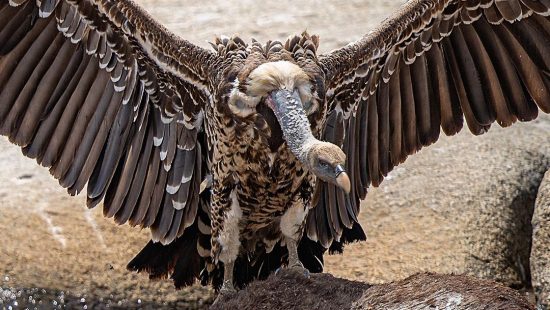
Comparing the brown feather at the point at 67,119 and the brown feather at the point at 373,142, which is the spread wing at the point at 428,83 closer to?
the brown feather at the point at 373,142

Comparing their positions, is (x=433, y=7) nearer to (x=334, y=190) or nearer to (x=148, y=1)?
(x=334, y=190)

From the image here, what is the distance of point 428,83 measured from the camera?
7195mm

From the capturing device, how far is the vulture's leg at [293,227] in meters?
6.51

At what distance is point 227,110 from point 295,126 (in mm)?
616

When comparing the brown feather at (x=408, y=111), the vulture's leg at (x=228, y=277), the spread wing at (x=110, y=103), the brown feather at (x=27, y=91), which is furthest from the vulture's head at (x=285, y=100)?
the brown feather at (x=27, y=91)

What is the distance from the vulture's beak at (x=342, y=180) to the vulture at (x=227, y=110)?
1.10 m

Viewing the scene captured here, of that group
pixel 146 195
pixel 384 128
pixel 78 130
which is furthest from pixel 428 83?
pixel 78 130

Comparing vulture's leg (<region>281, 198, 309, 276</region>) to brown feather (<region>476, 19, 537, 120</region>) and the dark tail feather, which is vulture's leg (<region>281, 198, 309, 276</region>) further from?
brown feather (<region>476, 19, 537, 120</region>)

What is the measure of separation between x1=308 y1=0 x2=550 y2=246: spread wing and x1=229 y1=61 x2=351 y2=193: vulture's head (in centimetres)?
71

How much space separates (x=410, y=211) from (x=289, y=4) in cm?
411

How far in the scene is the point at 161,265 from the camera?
708cm

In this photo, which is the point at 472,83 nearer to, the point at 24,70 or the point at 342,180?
the point at 342,180

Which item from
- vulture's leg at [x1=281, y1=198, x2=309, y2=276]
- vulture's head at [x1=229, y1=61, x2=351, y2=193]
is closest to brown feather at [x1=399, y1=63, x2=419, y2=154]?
vulture's leg at [x1=281, y1=198, x2=309, y2=276]

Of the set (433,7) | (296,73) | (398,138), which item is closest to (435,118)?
(398,138)
